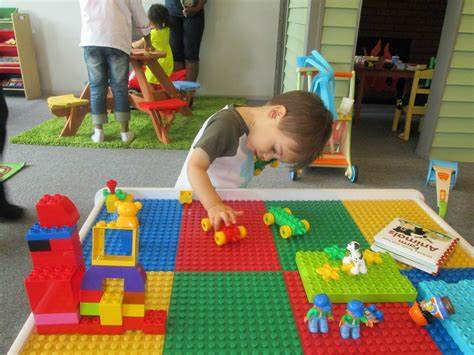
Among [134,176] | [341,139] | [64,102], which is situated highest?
[64,102]

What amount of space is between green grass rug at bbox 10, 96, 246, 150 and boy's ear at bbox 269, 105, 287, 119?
209 centimetres

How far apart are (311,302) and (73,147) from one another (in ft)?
9.29

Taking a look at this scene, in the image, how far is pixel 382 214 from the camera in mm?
1134

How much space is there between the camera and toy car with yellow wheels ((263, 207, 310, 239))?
39.3 inches

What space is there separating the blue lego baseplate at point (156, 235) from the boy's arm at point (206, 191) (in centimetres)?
10

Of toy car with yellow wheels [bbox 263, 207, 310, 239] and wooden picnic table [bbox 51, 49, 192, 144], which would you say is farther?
wooden picnic table [bbox 51, 49, 192, 144]

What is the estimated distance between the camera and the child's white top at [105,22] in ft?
9.29

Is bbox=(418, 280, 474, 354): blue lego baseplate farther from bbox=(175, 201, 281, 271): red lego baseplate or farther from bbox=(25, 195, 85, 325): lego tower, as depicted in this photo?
bbox=(25, 195, 85, 325): lego tower

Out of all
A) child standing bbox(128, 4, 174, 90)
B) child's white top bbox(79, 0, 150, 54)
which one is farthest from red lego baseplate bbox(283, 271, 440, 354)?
child standing bbox(128, 4, 174, 90)

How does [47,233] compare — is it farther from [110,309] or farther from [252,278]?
[252,278]

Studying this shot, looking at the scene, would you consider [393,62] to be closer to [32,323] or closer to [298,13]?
[298,13]

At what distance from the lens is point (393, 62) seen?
4113 millimetres

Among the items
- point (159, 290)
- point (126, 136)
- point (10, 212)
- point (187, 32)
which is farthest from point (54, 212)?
point (187, 32)

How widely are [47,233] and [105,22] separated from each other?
2.60m
